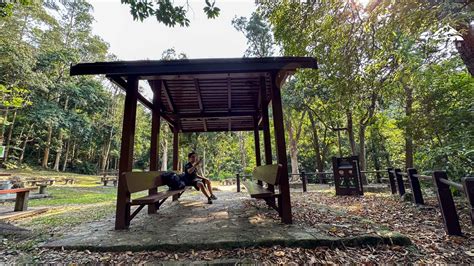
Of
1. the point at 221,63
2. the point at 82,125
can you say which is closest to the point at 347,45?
the point at 221,63

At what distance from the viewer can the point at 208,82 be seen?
17.2 feet

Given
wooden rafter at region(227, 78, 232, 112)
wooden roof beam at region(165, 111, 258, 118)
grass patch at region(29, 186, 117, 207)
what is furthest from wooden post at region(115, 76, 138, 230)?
grass patch at region(29, 186, 117, 207)

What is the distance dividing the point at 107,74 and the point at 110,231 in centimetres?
250

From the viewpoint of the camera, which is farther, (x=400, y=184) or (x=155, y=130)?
(x=400, y=184)

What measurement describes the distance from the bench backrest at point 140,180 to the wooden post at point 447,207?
182 inches

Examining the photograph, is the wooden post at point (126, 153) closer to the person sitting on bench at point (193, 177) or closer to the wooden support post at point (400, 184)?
the person sitting on bench at point (193, 177)

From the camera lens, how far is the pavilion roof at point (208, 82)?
3.49 meters

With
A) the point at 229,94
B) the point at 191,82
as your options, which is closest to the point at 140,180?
the point at 191,82

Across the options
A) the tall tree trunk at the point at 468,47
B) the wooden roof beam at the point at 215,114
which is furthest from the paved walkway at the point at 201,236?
the tall tree trunk at the point at 468,47

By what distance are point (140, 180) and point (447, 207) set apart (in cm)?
477

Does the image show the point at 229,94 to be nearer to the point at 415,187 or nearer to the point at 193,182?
the point at 193,182

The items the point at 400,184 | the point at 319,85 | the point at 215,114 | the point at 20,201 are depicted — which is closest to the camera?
the point at 20,201

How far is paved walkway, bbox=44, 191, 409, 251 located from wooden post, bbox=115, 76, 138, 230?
0.76 feet

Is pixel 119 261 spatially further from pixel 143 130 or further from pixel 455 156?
pixel 143 130
